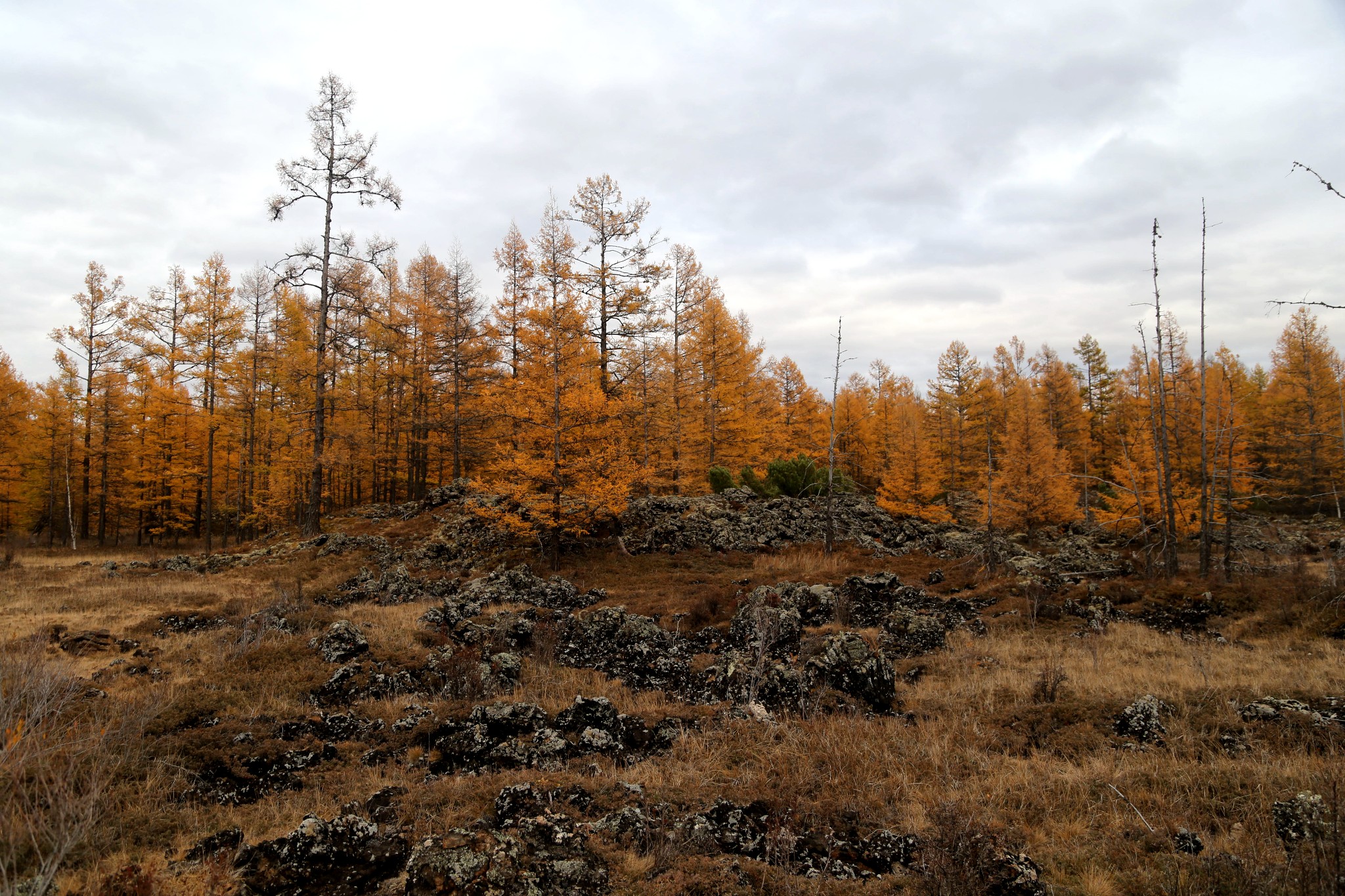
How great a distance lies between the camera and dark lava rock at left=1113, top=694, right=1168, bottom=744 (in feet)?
22.2

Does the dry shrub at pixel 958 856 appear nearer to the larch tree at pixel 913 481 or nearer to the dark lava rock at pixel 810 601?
the dark lava rock at pixel 810 601

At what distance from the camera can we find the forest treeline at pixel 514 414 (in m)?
18.5

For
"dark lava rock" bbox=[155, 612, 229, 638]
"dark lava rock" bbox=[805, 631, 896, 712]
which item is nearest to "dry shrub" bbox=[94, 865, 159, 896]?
"dark lava rock" bbox=[805, 631, 896, 712]

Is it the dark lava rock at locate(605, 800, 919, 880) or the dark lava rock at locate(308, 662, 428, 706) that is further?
the dark lava rock at locate(308, 662, 428, 706)

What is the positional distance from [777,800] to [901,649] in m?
6.61

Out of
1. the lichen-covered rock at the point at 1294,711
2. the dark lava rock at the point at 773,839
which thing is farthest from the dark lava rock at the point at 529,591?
the lichen-covered rock at the point at 1294,711

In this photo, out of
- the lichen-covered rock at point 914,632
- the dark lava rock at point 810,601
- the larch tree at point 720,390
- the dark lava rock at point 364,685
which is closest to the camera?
the dark lava rock at point 364,685

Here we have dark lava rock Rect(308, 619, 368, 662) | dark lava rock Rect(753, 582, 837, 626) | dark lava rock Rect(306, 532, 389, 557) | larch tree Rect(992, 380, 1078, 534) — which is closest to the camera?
dark lava rock Rect(308, 619, 368, 662)

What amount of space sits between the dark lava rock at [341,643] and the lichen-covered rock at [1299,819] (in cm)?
1101

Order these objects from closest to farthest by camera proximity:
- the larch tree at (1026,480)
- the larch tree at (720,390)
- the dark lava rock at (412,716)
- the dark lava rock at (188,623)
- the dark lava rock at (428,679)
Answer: the dark lava rock at (412,716) < the dark lava rock at (428,679) < the dark lava rock at (188,623) < the larch tree at (1026,480) < the larch tree at (720,390)

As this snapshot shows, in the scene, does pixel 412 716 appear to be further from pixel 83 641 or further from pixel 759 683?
pixel 83 641

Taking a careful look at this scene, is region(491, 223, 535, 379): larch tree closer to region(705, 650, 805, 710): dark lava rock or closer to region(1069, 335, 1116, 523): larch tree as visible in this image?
region(705, 650, 805, 710): dark lava rock

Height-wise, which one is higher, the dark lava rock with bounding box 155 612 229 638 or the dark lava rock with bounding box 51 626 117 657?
the dark lava rock with bounding box 51 626 117 657

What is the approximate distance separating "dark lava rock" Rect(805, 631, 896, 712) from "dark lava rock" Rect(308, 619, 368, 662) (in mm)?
7274
